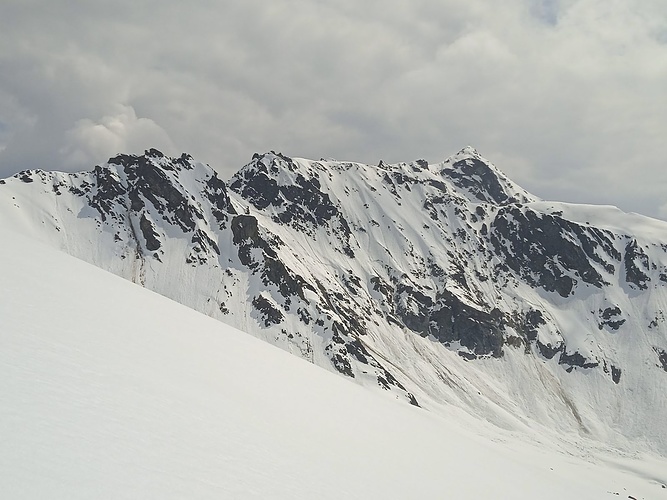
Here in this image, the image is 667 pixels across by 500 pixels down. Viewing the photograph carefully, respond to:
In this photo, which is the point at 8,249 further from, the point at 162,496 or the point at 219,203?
the point at 219,203

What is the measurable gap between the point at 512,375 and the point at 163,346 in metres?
162

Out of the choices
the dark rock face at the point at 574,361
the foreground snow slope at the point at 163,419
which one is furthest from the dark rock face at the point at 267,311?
the dark rock face at the point at 574,361

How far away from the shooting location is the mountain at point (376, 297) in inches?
4860

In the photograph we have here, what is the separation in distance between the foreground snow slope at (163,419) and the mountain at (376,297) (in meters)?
93.4

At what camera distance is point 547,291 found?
198000mm

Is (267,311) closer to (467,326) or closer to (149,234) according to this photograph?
(149,234)

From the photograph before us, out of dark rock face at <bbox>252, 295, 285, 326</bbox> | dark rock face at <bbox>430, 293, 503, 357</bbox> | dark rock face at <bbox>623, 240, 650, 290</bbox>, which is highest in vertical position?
dark rock face at <bbox>623, 240, 650, 290</bbox>

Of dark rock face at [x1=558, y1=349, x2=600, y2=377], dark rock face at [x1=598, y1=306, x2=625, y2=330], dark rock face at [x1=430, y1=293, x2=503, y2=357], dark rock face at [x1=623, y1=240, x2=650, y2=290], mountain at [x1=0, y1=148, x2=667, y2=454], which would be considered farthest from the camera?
dark rock face at [x1=623, y1=240, x2=650, y2=290]

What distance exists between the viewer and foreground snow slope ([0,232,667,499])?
560 centimetres

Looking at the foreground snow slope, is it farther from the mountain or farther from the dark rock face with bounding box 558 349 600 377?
the dark rock face with bounding box 558 349 600 377

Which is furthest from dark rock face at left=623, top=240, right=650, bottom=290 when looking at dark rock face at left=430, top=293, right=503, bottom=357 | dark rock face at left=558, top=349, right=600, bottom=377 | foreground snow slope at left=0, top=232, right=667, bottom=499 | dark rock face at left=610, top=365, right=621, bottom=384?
foreground snow slope at left=0, top=232, right=667, bottom=499

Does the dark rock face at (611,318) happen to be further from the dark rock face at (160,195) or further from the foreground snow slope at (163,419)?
the foreground snow slope at (163,419)

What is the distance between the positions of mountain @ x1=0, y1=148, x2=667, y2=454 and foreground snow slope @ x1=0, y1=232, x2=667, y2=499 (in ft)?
307

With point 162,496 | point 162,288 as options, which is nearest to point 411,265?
point 162,288
